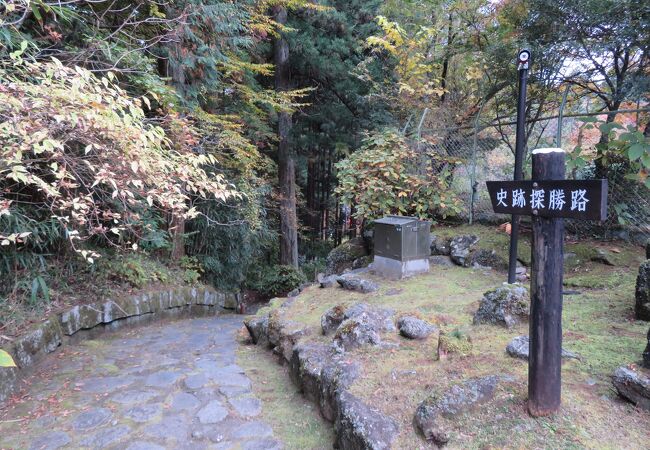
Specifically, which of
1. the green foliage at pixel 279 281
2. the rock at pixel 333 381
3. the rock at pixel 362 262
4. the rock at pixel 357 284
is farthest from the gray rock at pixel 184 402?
the green foliage at pixel 279 281

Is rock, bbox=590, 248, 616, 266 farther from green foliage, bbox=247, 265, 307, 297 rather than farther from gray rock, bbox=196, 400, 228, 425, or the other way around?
green foliage, bbox=247, 265, 307, 297

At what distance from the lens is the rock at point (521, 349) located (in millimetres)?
2357

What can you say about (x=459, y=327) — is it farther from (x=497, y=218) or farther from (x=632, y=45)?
(x=632, y=45)

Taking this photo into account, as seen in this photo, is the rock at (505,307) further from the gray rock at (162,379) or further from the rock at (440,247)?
the gray rock at (162,379)

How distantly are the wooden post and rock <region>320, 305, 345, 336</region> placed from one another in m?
1.72

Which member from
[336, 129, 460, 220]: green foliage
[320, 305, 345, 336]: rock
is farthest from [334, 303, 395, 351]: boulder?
[336, 129, 460, 220]: green foliage

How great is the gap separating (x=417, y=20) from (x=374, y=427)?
8.19m

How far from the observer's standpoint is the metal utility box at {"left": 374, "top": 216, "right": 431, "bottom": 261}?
4.69m

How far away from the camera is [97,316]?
4586 mm

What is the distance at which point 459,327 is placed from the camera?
3037mm

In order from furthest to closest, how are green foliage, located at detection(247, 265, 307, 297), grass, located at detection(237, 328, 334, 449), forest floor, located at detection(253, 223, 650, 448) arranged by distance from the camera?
1. green foliage, located at detection(247, 265, 307, 297)
2. grass, located at detection(237, 328, 334, 449)
3. forest floor, located at detection(253, 223, 650, 448)

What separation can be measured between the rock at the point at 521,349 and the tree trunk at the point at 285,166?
7.08m

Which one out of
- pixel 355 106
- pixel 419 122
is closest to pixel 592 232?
pixel 419 122

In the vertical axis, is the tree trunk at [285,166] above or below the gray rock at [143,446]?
above
